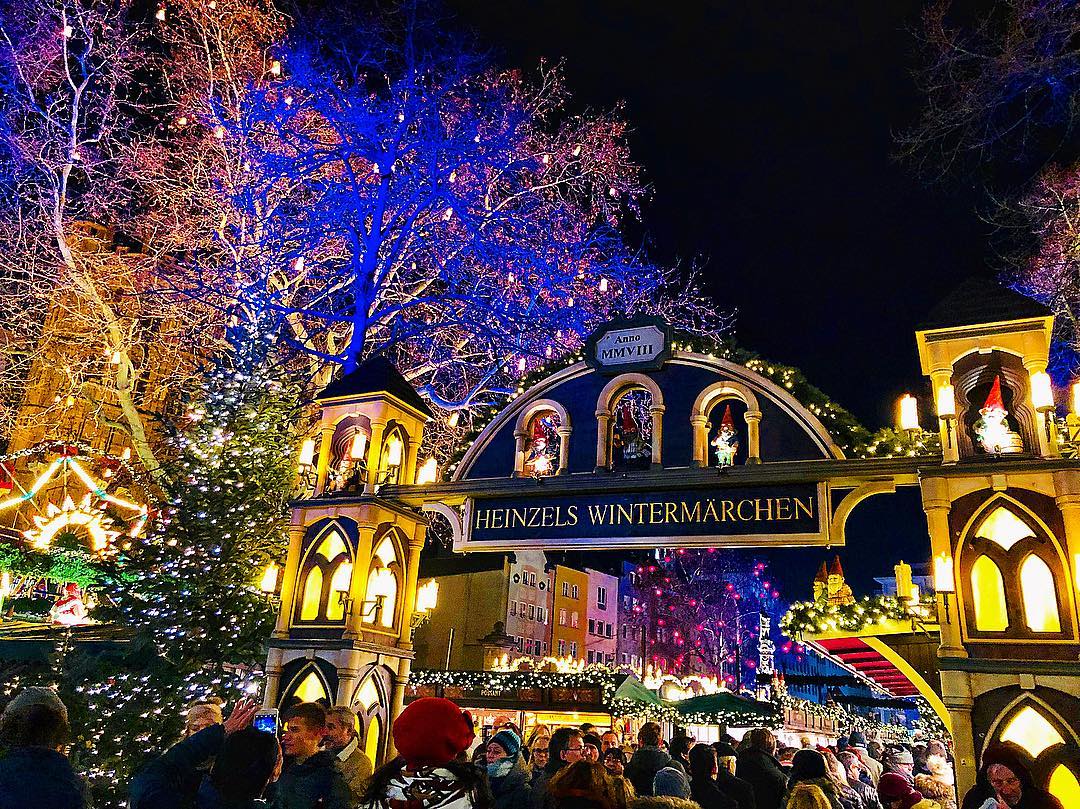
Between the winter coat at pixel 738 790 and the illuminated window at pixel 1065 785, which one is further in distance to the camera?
the winter coat at pixel 738 790

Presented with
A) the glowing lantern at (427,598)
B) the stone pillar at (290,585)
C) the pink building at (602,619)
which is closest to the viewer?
the stone pillar at (290,585)

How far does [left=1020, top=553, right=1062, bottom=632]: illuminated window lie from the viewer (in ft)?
20.6

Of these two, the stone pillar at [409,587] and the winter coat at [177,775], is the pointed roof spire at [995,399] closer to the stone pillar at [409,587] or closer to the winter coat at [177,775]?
the stone pillar at [409,587]

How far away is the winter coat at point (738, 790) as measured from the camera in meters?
6.53

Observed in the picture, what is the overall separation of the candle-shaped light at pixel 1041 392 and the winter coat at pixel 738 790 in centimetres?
391

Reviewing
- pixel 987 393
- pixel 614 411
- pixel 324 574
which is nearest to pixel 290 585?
pixel 324 574

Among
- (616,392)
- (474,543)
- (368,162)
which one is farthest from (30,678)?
(368,162)

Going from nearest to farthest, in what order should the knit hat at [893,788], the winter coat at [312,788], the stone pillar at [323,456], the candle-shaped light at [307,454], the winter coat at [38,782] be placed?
the winter coat at [38,782]
the winter coat at [312,788]
the knit hat at [893,788]
the stone pillar at [323,456]
the candle-shaped light at [307,454]

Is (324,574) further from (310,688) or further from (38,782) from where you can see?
(38,782)

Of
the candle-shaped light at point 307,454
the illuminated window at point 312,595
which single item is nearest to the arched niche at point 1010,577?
the illuminated window at point 312,595

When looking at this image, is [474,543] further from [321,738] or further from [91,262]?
[91,262]

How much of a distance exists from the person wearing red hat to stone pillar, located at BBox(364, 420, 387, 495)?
21.0 ft

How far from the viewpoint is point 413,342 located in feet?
61.5

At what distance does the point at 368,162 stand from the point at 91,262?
6.03m
